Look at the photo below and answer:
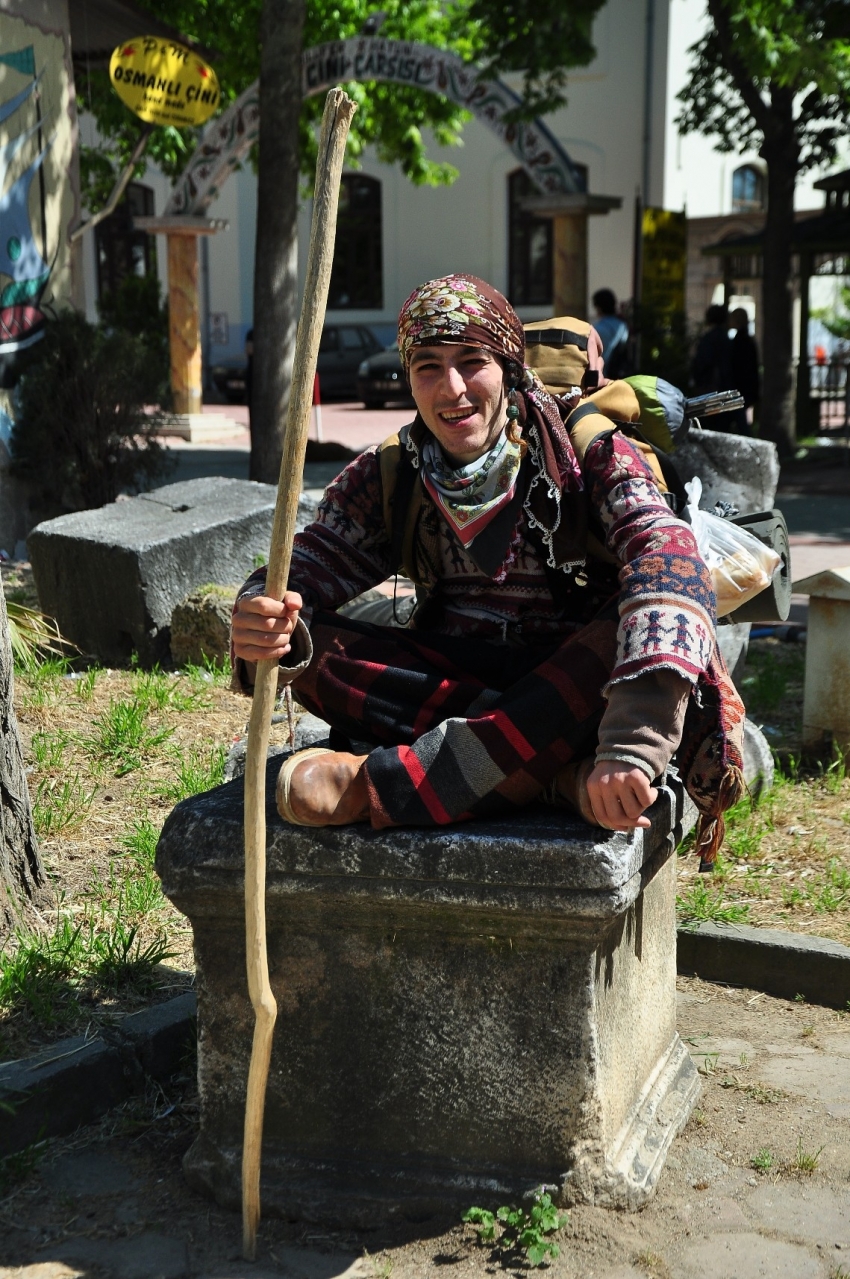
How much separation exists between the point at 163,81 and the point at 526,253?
58.1 feet

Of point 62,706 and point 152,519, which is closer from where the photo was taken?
point 62,706

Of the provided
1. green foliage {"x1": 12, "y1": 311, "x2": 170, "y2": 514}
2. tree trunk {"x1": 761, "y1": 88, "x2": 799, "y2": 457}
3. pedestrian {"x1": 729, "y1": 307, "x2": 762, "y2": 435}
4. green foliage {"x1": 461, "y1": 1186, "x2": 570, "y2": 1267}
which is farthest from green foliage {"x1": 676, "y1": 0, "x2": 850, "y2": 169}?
green foliage {"x1": 461, "y1": 1186, "x2": 570, "y2": 1267}

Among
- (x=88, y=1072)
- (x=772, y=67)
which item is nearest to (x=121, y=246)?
(x=772, y=67)

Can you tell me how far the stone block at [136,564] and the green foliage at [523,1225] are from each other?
158 inches

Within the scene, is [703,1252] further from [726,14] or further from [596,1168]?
[726,14]

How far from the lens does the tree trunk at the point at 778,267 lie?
15.0 m

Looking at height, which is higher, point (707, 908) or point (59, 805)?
point (59, 805)

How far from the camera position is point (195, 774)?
4.45 meters

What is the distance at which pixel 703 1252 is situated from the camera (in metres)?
2.39

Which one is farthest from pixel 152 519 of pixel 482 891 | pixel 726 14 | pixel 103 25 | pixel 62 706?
pixel 726 14

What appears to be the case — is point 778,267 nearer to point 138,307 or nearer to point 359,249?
point 138,307

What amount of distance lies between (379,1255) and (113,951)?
1162 mm

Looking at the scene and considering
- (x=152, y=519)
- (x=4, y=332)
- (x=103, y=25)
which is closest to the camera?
(x=152, y=519)

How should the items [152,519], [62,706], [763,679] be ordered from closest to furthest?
[62,706]
[763,679]
[152,519]
